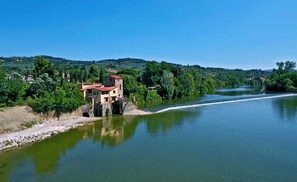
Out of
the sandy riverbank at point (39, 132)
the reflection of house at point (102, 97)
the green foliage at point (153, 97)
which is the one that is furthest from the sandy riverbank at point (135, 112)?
the green foliage at point (153, 97)

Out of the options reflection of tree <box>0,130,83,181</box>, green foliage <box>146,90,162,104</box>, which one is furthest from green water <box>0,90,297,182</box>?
green foliage <box>146,90,162,104</box>

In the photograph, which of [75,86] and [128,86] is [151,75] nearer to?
[128,86]

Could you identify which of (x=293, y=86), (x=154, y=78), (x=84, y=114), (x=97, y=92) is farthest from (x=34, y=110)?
(x=293, y=86)

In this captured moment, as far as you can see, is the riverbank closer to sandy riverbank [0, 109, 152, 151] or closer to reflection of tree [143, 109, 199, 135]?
sandy riverbank [0, 109, 152, 151]

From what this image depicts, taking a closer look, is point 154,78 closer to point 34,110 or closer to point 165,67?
point 165,67

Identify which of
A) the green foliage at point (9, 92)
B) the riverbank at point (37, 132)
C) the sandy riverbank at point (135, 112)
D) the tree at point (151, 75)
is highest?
the tree at point (151, 75)

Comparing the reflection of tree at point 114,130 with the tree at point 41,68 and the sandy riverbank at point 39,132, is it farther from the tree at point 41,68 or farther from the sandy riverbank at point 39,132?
the tree at point 41,68
